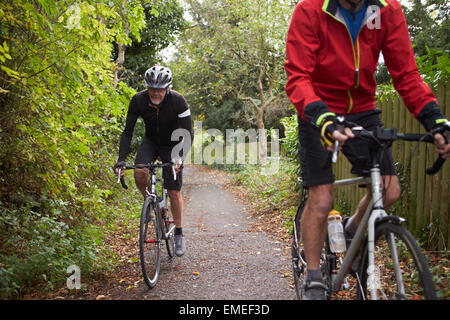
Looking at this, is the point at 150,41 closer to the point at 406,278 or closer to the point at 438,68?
the point at 438,68

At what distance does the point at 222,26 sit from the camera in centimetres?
1755

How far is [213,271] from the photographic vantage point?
4.47 metres

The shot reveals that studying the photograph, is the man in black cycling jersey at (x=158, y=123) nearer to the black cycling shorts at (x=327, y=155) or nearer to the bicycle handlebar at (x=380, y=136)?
the black cycling shorts at (x=327, y=155)

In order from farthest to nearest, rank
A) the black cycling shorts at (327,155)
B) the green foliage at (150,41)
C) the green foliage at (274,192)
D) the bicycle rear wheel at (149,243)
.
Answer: the green foliage at (150,41)
the green foliage at (274,192)
the bicycle rear wheel at (149,243)
the black cycling shorts at (327,155)

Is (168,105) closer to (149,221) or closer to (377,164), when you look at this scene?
(149,221)

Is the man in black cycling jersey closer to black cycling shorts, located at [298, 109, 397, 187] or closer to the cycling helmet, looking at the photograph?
the cycling helmet

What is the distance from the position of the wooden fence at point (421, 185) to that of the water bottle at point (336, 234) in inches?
41.5

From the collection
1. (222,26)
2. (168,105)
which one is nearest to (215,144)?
(222,26)

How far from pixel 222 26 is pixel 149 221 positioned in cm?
1516

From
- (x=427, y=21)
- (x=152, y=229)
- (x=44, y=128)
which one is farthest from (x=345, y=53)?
(x=427, y=21)

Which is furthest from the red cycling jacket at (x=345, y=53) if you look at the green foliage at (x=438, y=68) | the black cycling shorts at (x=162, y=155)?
the black cycling shorts at (x=162, y=155)

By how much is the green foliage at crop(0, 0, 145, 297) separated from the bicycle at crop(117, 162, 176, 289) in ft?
2.25

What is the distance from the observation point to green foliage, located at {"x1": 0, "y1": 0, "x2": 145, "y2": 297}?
3631mm

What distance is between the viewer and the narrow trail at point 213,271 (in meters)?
3.62
